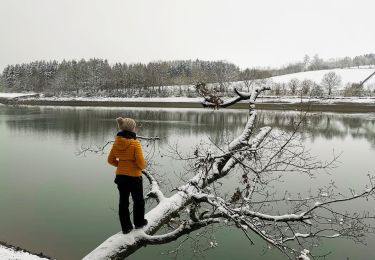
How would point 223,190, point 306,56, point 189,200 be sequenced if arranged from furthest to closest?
point 306,56
point 223,190
point 189,200

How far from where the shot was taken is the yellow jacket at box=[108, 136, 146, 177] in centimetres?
397

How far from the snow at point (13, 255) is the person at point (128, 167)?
413 centimetres

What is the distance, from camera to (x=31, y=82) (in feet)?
349

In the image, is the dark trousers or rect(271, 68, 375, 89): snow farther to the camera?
rect(271, 68, 375, 89): snow

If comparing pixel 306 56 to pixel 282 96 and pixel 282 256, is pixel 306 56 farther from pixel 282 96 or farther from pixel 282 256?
pixel 282 256

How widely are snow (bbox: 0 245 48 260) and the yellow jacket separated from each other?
434 cm

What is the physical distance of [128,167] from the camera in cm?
404

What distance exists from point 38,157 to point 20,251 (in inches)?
436

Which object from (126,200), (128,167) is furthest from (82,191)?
(128,167)

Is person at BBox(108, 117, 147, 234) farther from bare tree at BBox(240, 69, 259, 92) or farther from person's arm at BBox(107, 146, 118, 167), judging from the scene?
bare tree at BBox(240, 69, 259, 92)

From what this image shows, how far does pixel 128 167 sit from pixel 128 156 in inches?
5.4

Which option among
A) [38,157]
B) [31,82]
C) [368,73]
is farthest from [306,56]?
[38,157]

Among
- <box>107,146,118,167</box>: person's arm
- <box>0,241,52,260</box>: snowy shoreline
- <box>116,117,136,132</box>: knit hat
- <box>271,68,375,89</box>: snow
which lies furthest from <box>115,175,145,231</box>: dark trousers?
<box>271,68,375,89</box>: snow

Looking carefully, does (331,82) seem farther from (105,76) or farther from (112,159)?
(112,159)
